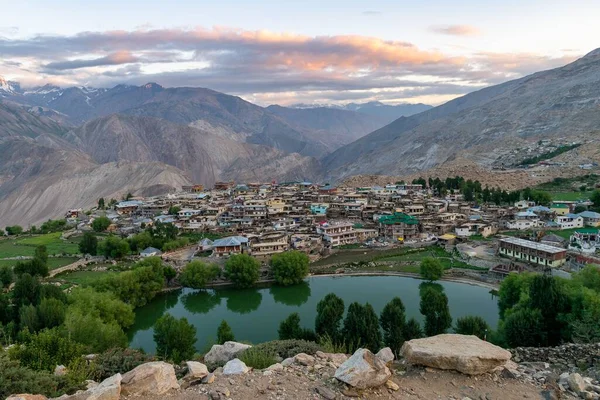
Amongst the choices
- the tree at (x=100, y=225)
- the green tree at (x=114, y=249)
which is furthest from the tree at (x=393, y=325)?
the tree at (x=100, y=225)

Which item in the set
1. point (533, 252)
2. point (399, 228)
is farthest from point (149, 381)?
point (399, 228)

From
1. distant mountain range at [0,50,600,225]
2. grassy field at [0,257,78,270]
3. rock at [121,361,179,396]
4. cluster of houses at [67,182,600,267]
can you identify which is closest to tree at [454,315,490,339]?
rock at [121,361,179,396]

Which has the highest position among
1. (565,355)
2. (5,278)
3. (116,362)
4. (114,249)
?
(116,362)

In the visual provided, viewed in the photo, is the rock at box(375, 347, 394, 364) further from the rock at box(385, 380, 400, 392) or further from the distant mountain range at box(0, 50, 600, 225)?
the distant mountain range at box(0, 50, 600, 225)

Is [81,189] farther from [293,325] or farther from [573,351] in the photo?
[573,351]

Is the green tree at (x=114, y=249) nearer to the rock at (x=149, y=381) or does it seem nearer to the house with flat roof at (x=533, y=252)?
the house with flat roof at (x=533, y=252)

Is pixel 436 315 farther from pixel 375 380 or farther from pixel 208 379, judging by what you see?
pixel 208 379

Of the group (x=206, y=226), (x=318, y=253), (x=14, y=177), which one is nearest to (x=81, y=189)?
(x=14, y=177)
